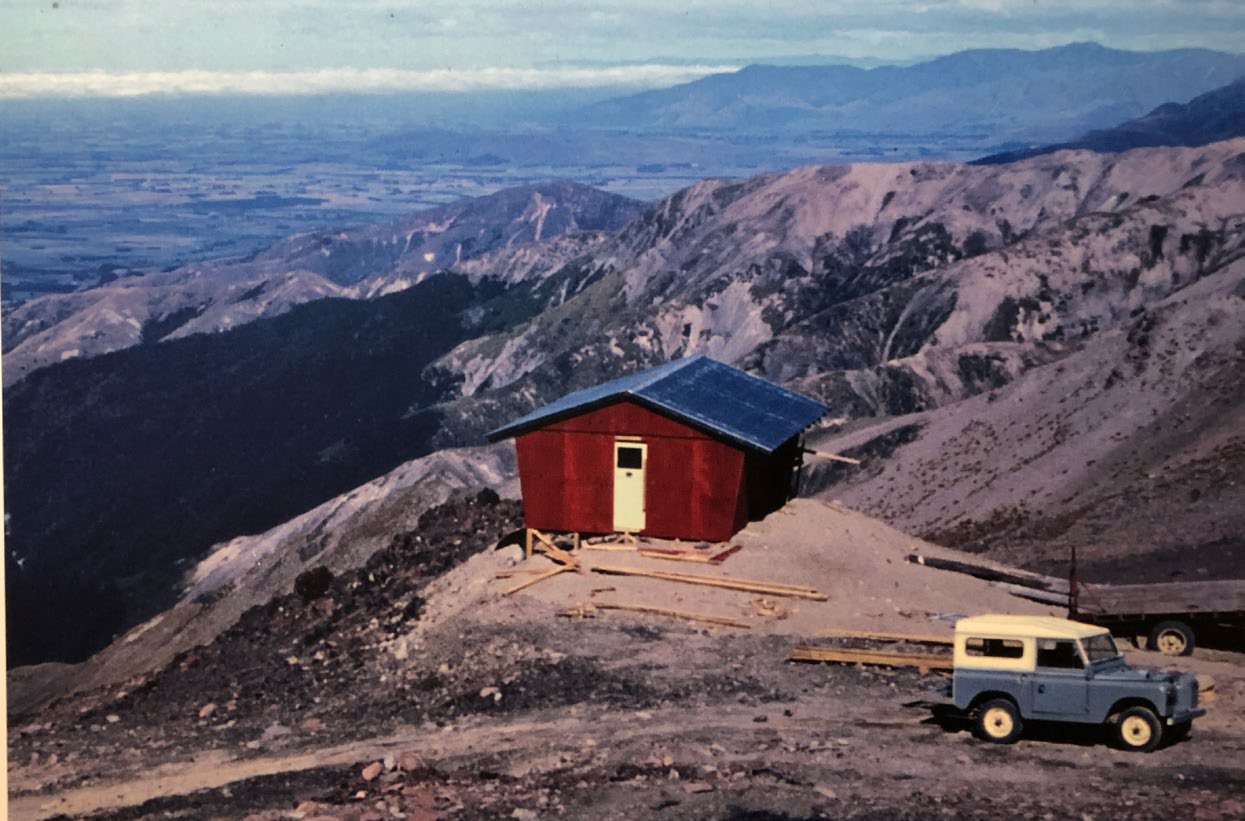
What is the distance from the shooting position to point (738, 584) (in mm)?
26797

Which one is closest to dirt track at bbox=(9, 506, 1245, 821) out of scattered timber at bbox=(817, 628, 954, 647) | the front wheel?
the front wheel

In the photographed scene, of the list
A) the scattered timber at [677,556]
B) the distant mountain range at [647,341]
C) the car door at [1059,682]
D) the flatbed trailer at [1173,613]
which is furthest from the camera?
the distant mountain range at [647,341]

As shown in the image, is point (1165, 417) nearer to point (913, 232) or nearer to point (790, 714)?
point (790, 714)

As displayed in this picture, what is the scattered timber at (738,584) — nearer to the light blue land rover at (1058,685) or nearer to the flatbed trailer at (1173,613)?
the flatbed trailer at (1173,613)

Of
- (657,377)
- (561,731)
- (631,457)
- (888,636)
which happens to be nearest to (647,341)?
(657,377)

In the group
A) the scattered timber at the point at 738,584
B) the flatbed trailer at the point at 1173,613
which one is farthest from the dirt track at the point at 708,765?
the scattered timber at the point at 738,584

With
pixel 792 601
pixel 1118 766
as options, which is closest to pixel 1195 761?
pixel 1118 766

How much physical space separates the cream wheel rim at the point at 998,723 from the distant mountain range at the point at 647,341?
88.1ft

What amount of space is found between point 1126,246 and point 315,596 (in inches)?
2576

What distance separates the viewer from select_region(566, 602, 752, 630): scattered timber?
82.5ft

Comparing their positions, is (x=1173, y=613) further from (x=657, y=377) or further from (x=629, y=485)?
(x=657, y=377)

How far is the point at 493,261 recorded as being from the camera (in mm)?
155625

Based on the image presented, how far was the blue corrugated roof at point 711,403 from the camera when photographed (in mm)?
28547

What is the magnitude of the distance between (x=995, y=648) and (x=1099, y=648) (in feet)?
4.28
